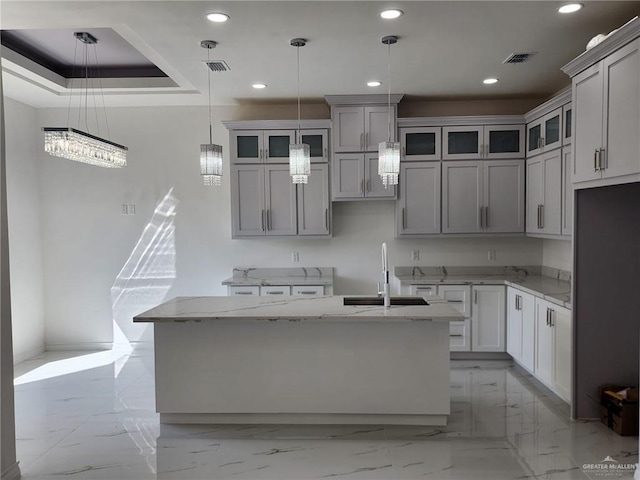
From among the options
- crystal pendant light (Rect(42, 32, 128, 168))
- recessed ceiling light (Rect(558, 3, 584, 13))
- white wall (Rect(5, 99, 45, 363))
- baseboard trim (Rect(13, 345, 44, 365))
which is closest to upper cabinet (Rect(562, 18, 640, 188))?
recessed ceiling light (Rect(558, 3, 584, 13))

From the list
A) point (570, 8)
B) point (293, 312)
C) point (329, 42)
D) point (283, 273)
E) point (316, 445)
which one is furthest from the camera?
point (283, 273)

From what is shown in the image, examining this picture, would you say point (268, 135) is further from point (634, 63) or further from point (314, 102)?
point (634, 63)

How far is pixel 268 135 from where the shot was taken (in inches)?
201

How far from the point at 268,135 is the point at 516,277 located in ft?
10.0

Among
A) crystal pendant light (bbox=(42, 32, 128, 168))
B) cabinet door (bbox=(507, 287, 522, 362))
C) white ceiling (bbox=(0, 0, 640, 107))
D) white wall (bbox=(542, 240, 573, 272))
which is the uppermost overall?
white ceiling (bbox=(0, 0, 640, 107))

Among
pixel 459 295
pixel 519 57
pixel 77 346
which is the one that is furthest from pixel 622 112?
pixel 77 346

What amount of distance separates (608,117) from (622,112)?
14 cm

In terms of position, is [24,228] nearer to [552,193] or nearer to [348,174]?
[348,174]

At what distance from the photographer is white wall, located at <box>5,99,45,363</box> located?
5031mm

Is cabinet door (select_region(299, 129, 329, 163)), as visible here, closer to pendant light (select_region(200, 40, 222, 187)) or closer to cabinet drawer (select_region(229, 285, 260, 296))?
cabinet drawer (select_region(229, 285, 260, 296))

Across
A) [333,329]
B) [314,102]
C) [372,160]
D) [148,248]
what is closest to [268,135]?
[314,102]

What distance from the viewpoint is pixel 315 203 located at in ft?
16.8

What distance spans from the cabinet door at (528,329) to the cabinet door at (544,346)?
7 cm

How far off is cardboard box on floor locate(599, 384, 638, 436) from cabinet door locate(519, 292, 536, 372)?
2.95 ft
